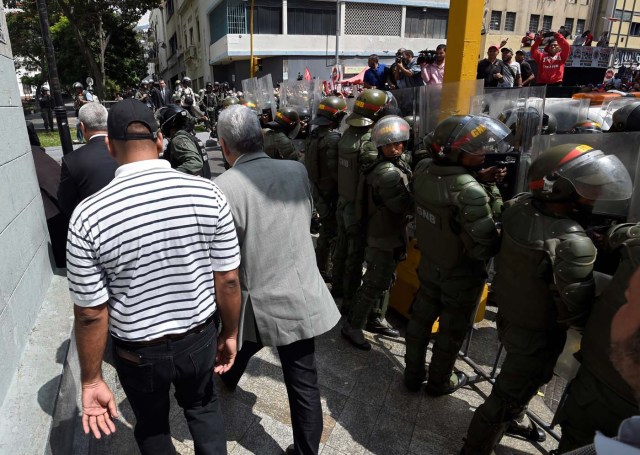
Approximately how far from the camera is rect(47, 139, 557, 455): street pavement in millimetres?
2721

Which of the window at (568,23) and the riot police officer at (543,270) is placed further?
the window at (568,23)

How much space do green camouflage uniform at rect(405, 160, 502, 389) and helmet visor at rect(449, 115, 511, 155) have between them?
14cm

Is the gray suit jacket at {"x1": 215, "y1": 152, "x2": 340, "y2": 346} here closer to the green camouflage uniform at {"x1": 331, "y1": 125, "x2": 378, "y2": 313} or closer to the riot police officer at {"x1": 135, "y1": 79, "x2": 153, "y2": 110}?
the green camouflage uniform at {"x1": 331, "y1": 125, "x2": 378, "y2": 313}

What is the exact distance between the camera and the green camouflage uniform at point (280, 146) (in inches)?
213

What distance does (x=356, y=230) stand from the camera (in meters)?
3.96

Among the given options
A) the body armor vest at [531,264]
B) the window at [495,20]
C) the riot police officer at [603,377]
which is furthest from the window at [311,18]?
the riot police officer at [603,377]

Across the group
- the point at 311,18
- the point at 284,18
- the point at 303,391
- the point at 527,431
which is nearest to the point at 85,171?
the point at 303,391

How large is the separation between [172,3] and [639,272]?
6441 cm

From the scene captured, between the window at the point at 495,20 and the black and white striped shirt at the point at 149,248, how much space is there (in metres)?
41.9

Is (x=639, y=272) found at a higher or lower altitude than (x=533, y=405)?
higher

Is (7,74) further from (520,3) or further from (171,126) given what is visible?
(520,3)

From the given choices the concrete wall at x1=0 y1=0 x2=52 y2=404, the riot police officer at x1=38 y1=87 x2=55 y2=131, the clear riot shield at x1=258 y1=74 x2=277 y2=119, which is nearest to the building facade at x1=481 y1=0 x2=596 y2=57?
the riot police officer at x1=38 y1=87 x2=55 y2=131

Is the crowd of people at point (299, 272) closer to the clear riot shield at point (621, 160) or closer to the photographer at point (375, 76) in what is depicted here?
the clear riot shield at point (621, 160)

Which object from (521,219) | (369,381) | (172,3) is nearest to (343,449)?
(369,381)
